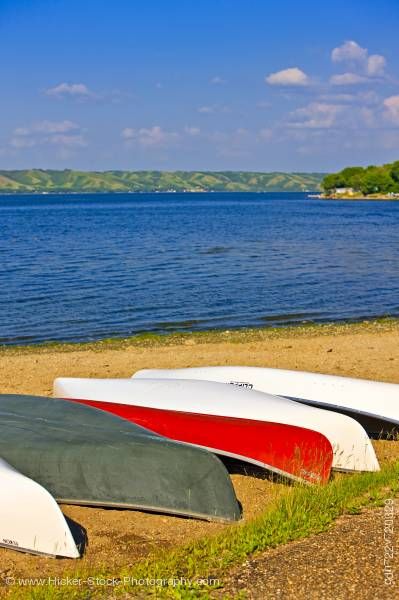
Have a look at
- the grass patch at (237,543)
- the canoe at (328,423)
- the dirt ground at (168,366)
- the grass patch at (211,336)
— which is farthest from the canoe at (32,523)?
the grass patch at (211,336)

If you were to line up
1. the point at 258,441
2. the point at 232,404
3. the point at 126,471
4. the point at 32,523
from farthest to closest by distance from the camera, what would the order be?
the point at 232,404, the point at 258,441, the point at 126,471, the point at 32,523

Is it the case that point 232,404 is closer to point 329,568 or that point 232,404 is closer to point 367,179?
point 329,568

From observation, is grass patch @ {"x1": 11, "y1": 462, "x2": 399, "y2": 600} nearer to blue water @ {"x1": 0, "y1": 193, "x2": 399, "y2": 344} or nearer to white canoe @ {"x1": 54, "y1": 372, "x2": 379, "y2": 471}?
white canoe @ {"x1": 54, "y1": 372, "x2": 379, "y2": 471}

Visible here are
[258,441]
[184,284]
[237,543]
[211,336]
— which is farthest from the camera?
[184,284]

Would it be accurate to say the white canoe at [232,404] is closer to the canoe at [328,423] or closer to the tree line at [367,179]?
the canoe at [328,423]

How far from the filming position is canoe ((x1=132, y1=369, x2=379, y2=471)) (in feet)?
26.0

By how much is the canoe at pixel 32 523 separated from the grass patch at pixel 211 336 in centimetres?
1008

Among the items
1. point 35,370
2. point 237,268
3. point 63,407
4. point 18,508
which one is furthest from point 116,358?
point 237,268

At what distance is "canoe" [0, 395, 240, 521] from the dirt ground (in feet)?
0.54

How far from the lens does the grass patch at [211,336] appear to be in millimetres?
16734

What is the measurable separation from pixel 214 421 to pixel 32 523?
8.53 feet

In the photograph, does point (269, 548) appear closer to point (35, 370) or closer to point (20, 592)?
point (20, 592)

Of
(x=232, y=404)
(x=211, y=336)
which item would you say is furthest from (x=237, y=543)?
(x=211, y=336)

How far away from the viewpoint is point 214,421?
809 cm
